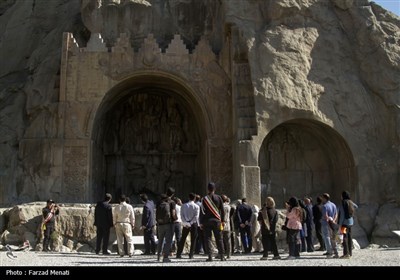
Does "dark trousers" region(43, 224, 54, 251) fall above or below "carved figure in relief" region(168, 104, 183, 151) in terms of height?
below

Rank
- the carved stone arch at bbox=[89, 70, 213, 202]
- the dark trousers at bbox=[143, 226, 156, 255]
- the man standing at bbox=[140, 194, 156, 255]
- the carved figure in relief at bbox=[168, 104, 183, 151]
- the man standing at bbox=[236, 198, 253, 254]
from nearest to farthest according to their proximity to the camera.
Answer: the man standing at bbox=[140, 194, 156, 255]
the dark trousers at bbox=[143, 226, 156, 255]
the man standing at bbox=[236, 198, 253, 254]
the carved stone arch at bbox=[89, 70, 213, 202]
the carved figure in relief at bbox=[168, 104, 183, 151]

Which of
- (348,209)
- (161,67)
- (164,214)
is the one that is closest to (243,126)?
(161,67)

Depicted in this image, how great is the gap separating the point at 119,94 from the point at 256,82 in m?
6.82

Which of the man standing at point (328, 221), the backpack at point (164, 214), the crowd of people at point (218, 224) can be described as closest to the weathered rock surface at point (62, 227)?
the crowd of people at point (218, 224)

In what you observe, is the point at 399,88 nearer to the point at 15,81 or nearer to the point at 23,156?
the point at 23,156

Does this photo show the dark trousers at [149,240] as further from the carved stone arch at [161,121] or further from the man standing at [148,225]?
the carved stone arch at [161,121]

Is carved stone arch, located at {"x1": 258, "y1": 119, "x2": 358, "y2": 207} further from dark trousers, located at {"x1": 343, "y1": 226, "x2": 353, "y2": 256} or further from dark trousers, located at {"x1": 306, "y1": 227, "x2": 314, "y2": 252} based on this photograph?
dark trousers, located at {"x1": 343, "y1": 226, "x2": 353, "y2": 256}

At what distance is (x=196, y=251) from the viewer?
13.8 meters

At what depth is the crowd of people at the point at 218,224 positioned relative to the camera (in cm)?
1098

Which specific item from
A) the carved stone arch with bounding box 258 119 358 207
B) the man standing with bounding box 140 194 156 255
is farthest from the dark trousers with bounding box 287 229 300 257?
the carved stone arch with bounding box 258 119 358 207

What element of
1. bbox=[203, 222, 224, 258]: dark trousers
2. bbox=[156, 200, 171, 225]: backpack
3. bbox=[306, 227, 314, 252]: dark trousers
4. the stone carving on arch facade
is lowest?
bbox=[306, 227, 314, 252]: dark trousers

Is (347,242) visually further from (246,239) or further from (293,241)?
(246,239)

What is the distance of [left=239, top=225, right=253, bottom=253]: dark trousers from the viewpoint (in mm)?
13867
